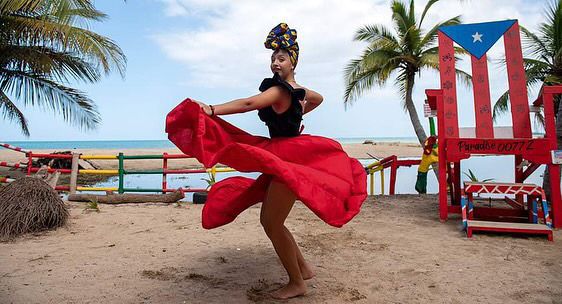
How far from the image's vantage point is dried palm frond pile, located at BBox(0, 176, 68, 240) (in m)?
4.63

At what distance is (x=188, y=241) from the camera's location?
14.7 feet

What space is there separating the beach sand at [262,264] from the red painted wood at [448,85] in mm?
1283

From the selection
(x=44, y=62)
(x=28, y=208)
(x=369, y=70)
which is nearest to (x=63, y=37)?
(x=44, y=62)

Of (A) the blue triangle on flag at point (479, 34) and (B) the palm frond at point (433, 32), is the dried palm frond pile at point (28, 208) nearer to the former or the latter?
(A) the blue triangle on flag at point (479, 34)

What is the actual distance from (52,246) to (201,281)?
2.03 meters

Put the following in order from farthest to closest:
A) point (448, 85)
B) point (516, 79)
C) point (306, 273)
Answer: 1. point (448, 85)
2. point (516, 79)
3. point (306, 273)

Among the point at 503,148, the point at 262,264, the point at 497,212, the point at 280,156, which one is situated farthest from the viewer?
the point at 497,212

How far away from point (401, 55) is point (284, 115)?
480 inches

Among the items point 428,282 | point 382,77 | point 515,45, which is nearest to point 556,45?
point 382,77

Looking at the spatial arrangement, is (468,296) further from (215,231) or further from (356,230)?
(215,231)

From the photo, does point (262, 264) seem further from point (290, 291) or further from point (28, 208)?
point (28, 208)

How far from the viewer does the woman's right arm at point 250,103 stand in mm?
2454

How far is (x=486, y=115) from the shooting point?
579 centimetres

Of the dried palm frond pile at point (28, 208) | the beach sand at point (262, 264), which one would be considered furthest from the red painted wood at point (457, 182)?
the dried palm frond pile at point (28, 208)
